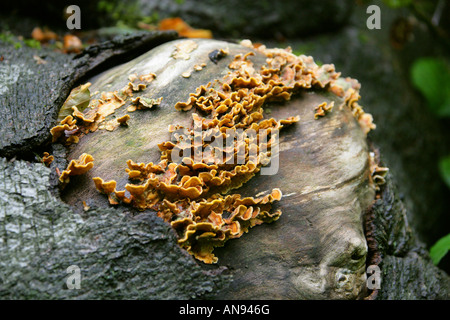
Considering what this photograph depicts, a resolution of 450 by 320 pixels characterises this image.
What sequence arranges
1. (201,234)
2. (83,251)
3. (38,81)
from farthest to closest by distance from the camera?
(38,81), (201,234), (83,251)

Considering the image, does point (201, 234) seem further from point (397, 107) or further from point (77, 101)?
point (397, 107)

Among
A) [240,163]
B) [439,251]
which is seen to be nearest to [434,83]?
[439,251]

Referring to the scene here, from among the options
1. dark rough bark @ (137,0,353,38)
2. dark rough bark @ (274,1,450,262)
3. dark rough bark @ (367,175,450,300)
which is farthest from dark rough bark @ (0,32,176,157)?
dark rough bark @ (274,1,450,262)

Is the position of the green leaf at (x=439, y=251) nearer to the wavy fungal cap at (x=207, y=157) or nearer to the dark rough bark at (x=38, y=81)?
the wavy fungal cap at (x=207, y=157)

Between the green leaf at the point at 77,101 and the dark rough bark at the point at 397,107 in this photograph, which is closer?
the green leaf at the point at 77,101

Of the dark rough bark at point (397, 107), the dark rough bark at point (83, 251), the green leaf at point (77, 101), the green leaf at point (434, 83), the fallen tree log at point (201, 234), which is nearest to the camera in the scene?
the dark rough bark at point (83, 251)

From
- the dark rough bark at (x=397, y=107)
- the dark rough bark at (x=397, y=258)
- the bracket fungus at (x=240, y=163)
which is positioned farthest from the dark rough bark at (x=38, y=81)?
the dark rough bark at (x=397, y=107)
